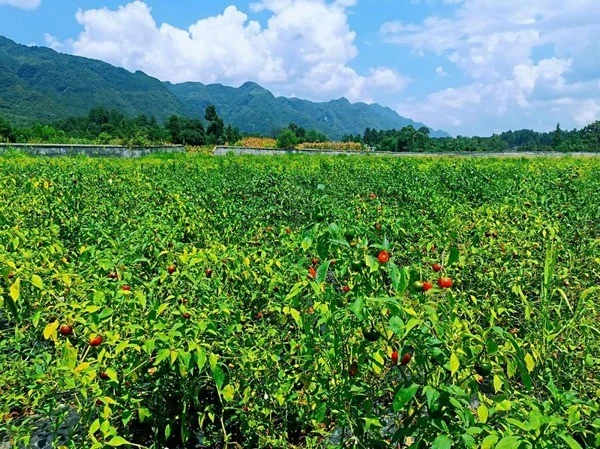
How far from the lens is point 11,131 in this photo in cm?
4603

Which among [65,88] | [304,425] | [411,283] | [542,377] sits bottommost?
[304,425]

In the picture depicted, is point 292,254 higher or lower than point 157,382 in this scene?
higher

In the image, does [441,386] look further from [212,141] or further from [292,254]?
[212,141]

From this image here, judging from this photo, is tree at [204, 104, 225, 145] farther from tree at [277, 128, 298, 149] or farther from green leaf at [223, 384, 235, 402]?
green leaf at [223, 384, 235, 402]

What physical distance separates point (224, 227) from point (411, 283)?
3486 mm

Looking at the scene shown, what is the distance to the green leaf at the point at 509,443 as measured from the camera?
1.34 metres

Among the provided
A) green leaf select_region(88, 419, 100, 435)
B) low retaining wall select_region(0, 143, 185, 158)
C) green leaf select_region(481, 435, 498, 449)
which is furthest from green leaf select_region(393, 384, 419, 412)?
low retaining wall select_region(0, 143, 185, 158)

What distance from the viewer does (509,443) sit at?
4.45 feet

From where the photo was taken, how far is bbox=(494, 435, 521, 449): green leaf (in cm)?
134

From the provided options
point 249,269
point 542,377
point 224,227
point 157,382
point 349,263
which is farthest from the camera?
point 224,227

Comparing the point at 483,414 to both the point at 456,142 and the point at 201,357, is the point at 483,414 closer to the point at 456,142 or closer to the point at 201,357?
the point at 201,357

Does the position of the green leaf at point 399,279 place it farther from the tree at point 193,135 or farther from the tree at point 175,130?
the tree at point 175,130

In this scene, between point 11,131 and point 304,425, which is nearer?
point 304,425

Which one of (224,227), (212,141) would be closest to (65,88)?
(212,141)
